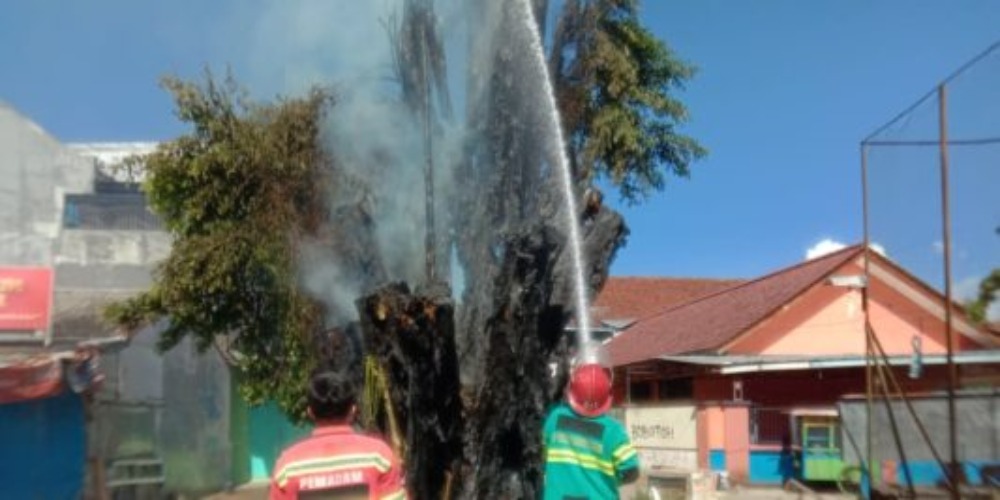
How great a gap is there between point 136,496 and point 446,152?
8475 mm

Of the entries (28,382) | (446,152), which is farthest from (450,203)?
(28,382)

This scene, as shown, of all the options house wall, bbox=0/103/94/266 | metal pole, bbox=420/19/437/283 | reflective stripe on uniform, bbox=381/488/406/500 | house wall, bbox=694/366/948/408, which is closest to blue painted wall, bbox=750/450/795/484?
house wall, bbox=694/366/948/408

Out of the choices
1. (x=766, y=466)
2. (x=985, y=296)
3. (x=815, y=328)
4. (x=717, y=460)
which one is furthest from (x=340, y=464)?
(x=815, y=328)

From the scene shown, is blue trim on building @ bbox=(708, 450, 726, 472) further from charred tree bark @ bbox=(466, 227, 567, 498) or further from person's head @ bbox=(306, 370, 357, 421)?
person's head @ bbox=(306, 370, 357, 421)

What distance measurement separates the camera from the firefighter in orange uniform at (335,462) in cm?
403

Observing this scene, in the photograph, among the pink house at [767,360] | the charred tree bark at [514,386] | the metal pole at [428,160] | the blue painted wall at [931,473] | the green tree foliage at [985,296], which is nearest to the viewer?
the green tree foliage at [985,296]

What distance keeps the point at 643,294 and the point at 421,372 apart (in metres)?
29.5

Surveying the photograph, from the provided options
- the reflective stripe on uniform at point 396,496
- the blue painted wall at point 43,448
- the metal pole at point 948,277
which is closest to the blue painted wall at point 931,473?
the metal pole at point 948,277

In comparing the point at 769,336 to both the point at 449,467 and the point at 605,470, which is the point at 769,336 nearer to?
the point at 449,467

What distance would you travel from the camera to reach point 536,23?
1345cm

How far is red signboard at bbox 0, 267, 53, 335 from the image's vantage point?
2077 centimetres

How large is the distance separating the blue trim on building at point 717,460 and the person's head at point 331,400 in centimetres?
1588

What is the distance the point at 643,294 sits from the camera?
37.1m

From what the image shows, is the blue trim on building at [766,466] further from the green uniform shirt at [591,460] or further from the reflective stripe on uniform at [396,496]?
the reflective stripe on uniform at [396,496]
